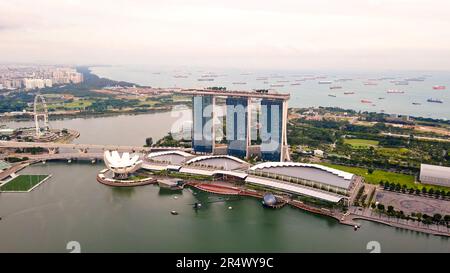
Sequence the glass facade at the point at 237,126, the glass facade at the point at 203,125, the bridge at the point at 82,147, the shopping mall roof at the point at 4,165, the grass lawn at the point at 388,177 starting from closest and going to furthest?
1. the grass lawn at the point at 388,177
2. the shopping mall roof at the point at 4,165
3. the glass facade at the point at 237,126
4. the glass facade at the point at 203,125
5. the bridge at the point at 82,147

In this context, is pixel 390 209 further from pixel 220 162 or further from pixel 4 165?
pixel 4 165

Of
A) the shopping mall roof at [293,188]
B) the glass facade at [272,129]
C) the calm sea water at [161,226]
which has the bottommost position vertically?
the calm sea water at [161,226]

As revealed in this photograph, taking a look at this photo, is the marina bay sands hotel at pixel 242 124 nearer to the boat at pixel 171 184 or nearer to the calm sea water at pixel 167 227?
the boat at pixel 171 184

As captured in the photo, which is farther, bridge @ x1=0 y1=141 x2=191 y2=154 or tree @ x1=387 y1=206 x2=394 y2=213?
bridge @ x1=0 y1=141 x2=191 y2=154

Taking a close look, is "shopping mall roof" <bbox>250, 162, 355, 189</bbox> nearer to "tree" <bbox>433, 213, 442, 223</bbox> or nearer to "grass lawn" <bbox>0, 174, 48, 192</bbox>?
"tree" <bbox>433, 213, 442, 223</bbox>

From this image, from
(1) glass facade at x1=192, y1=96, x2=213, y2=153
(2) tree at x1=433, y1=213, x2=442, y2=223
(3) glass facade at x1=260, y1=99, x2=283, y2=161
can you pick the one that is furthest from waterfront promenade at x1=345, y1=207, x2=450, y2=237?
(1) glass facade at x1=192, y1=96, x2=213, y2=153

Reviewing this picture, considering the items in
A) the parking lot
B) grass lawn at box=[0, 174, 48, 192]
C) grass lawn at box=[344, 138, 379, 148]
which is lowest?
the parking lot

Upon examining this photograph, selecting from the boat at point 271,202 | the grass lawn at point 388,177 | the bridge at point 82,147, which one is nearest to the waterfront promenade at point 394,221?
the boat at point 271,202
